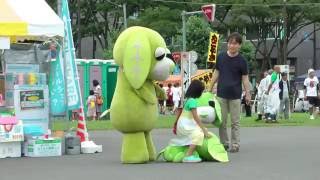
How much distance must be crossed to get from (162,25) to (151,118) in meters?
35.2

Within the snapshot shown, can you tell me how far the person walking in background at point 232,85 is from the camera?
11.8 metres

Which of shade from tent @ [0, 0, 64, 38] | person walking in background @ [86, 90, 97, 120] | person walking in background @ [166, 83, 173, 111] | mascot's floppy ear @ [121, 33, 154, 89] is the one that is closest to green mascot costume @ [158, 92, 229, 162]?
mascot's floppy ear @ [121, 33, 154, 89]

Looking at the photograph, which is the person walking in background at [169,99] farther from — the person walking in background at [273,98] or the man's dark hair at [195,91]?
the man's dark hair at [195,91]

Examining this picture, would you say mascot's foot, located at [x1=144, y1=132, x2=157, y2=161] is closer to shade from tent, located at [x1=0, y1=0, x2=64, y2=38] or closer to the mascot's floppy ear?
the mascot's floppy ear

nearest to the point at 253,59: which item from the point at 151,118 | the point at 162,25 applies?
the point at 162,25

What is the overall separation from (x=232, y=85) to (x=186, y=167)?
2578 millimetres

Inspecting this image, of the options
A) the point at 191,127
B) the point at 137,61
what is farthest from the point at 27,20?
the point at 191,127

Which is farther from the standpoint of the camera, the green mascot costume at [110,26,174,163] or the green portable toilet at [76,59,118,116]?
the green portable toilet at [76,59,118,116]

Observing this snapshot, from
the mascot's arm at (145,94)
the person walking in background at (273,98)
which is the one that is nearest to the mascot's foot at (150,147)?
the mascot's arm at (145,94)

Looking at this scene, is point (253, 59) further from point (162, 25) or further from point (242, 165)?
point (242, 165)

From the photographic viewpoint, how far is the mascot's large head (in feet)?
32.6

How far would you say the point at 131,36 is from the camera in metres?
10.0

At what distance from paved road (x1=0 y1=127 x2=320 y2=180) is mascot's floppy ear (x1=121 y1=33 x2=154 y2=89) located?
1307 mm

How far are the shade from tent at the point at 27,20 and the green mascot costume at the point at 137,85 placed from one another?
6.90 feet
